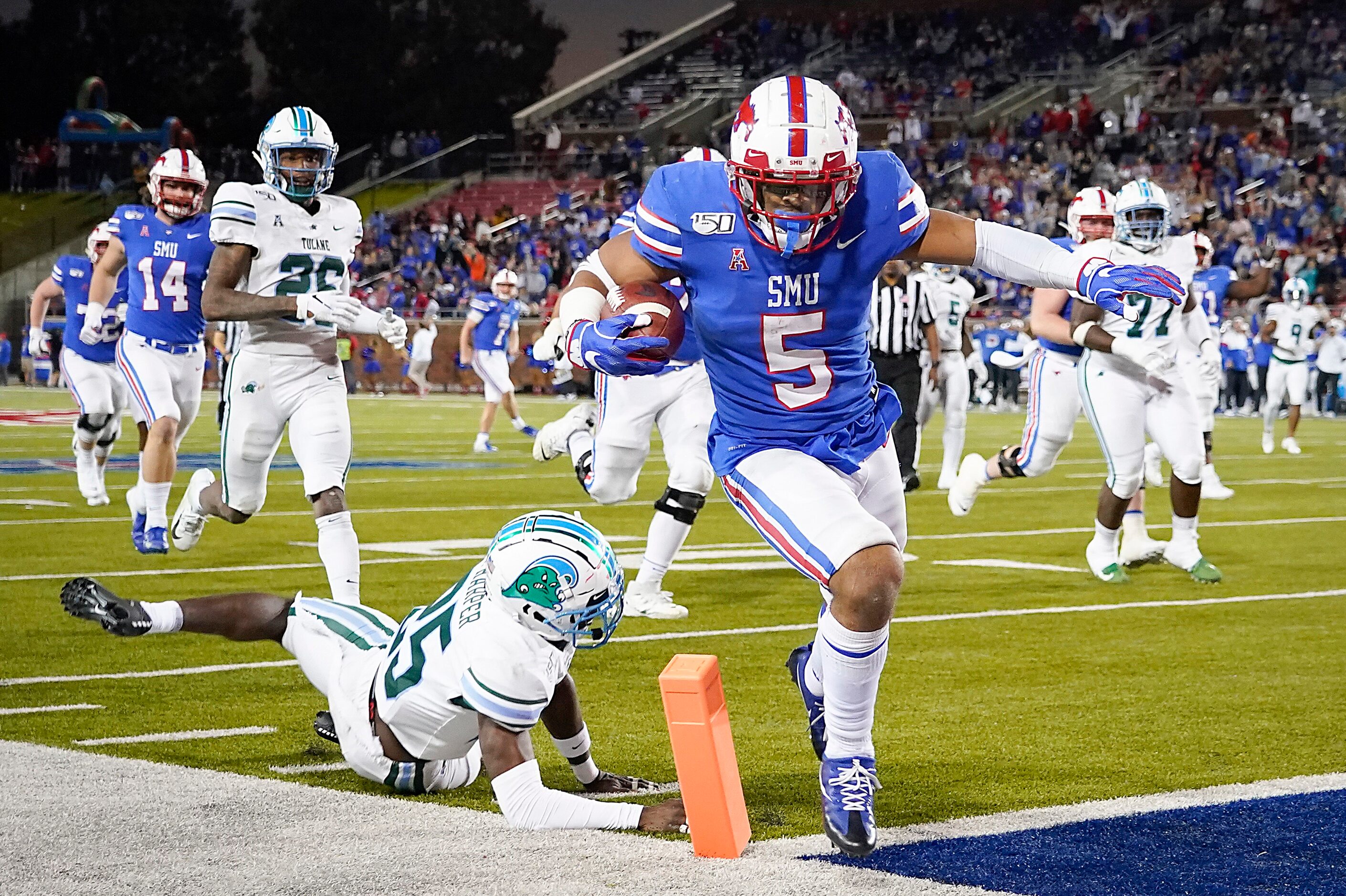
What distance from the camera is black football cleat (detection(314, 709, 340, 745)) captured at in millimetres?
4586

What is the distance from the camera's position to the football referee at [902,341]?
38.7 feet

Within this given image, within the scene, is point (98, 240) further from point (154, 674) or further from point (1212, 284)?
point (1212, 284)

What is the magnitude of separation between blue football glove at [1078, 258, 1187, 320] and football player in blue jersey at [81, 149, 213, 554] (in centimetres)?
607

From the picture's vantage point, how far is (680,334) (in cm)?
389

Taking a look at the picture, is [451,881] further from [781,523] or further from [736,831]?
[781,523]

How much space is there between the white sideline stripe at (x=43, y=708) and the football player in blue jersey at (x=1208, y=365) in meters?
5.88

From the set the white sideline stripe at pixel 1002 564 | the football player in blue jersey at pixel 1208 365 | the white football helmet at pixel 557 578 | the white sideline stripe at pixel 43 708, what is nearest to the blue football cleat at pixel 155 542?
the white sideline stripe at pixel 43 708

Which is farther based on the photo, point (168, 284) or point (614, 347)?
point (168, 284)

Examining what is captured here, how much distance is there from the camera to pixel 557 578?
3.75 m

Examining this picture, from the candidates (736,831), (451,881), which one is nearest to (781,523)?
(736,831)

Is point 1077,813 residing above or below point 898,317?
below

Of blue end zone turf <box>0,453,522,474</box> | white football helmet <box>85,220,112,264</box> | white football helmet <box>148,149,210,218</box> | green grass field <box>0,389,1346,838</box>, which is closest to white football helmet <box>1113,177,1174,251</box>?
green grass field <box>0,389,1346,838</box>

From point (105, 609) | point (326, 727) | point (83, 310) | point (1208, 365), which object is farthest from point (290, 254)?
point (83, 310)

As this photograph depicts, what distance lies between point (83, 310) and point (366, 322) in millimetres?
6639
